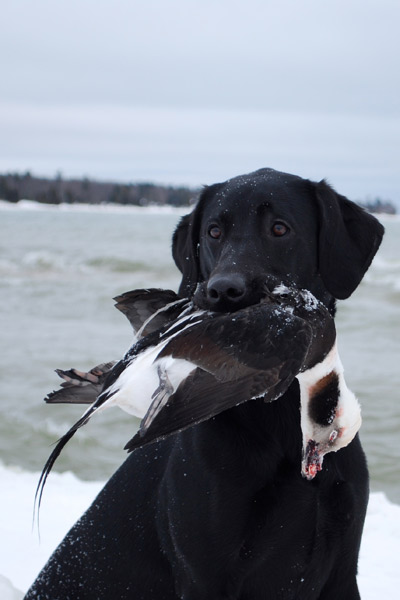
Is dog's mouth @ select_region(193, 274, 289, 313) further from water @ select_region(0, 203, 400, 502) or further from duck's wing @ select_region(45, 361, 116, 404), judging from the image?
water @ select_region(0, 203, 400, 502)

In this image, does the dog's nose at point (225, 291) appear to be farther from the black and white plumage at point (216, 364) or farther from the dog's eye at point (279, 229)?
the dog's eye at point (279, 229)

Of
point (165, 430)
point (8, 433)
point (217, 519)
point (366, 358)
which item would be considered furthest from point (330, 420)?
point (366, 358)

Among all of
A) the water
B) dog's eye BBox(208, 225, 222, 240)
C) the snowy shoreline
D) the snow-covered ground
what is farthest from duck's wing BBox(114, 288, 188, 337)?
the snowy shoreline

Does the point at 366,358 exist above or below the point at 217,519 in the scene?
below

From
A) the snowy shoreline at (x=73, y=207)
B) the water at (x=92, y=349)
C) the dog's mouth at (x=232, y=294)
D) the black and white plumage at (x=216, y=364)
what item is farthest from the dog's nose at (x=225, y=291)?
the snowy shoreline at (x=73, y=207)

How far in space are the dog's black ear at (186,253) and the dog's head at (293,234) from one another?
42 mm

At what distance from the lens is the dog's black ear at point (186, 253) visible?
3.25 metres

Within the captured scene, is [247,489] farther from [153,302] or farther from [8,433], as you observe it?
[8,433]

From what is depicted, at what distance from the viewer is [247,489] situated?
254 centimetres

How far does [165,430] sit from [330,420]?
675 mm

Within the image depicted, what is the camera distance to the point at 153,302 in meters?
2.72

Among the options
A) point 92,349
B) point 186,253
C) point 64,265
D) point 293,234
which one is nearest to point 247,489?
point 293,234

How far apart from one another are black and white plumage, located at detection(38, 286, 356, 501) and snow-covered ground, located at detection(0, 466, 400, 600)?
1.67 metres

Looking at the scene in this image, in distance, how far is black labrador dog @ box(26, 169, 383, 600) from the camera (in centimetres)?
253
